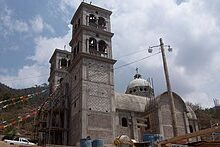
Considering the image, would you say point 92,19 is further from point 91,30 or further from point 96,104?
point 96,104

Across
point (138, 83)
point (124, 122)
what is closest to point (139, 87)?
point (138, 83)

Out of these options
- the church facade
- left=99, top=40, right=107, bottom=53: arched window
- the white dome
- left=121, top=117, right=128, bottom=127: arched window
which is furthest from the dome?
left=99, top=40, right=107, bottom=53: arched window

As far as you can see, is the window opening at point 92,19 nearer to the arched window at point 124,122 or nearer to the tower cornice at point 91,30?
the tower cornice at point 91,30

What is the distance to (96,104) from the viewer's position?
3475 centimetres

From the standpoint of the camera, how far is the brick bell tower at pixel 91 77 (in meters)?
33.5

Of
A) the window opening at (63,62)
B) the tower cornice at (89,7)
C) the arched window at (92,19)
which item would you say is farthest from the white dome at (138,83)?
the arched window at (92,19)

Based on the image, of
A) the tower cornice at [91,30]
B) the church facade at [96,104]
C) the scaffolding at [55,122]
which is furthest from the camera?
the tower cornice at [91,30]

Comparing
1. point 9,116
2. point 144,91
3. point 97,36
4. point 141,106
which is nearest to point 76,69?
point 97,36

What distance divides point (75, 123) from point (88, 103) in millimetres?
2819

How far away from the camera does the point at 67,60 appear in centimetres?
5003

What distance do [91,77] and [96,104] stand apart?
3383 mm

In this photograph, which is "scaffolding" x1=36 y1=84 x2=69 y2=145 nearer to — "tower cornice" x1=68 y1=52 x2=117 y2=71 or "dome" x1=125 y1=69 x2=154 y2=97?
"tower cornice" x1=68 y1=52 x2=117 y2=71

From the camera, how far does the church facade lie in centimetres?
3412

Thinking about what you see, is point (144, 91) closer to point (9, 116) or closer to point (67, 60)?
point (67, 60)
